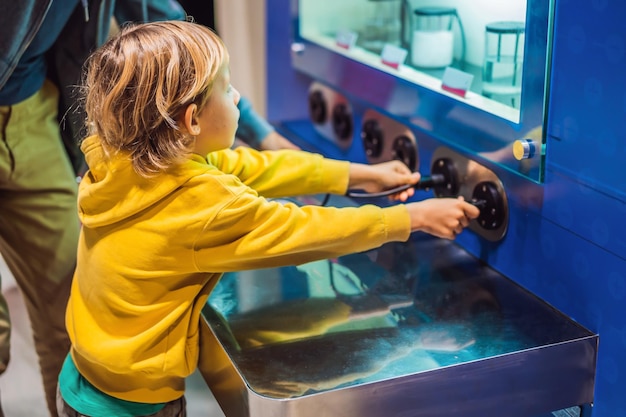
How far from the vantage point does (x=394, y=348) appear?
92 cm

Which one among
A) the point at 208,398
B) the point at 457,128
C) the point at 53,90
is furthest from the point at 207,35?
the point at 208,398

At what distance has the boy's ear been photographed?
35.0 inches

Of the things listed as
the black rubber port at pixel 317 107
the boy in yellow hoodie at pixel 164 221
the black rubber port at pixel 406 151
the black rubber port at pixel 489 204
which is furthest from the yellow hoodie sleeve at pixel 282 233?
the black rubber port at pixel 317 107

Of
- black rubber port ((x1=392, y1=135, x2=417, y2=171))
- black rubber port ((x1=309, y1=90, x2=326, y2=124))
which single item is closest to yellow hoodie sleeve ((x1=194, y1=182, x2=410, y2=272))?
black rubber port ((x1=392, y1=135, x2=417, y2=171))

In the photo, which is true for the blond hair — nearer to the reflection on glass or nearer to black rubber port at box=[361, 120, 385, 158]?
the reflection on glass

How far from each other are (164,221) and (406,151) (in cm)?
47

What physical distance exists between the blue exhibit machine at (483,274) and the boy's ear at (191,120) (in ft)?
0.74

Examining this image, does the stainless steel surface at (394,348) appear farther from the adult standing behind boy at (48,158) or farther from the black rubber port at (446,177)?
the adult standing behind boy at (48,158)

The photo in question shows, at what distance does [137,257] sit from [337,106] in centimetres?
65

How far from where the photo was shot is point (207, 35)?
920mm

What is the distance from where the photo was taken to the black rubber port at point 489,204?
105 cm

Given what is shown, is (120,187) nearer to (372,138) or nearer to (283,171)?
(283,171)

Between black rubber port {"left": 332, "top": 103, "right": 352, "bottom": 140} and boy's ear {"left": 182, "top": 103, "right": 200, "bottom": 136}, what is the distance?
0.58 meters

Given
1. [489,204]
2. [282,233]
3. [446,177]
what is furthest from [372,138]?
[282,233]
